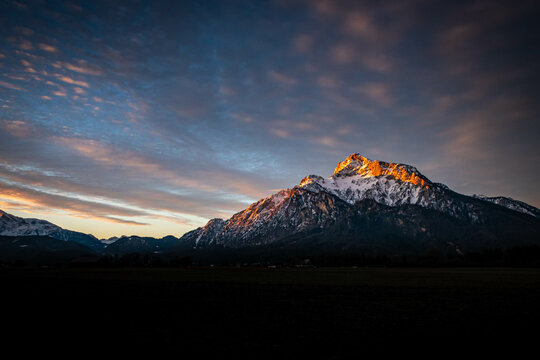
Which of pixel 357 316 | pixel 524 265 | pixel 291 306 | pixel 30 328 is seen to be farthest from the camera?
pixel 524 265

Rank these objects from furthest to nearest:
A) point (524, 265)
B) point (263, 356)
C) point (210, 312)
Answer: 1. point (524, 265)
2. point (210, 312)
3. point (263, 356)

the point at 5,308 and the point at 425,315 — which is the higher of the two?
the point at 425,315

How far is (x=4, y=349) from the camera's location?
690 inches

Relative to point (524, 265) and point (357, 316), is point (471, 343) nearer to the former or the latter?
point (357, 316)

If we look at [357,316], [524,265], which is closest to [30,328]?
[357,316]

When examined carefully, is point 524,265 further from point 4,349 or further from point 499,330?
point 4,349

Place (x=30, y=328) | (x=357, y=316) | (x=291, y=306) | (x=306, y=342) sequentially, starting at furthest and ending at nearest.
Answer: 1. (x=291, y=306)
2. (x=357, y=316)
3. (x=30, y=328)
4. (x=306, y=342)

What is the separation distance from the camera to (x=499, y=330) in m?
23.2

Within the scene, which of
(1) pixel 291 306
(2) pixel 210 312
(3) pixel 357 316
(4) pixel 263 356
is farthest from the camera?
(1) pixel 291 306

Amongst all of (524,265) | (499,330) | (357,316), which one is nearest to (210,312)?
(357,316)

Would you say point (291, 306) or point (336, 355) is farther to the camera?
point (291, 306)

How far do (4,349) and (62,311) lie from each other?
14855mm

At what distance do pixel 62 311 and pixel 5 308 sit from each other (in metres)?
6.56

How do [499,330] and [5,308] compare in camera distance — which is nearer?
[499,330]
